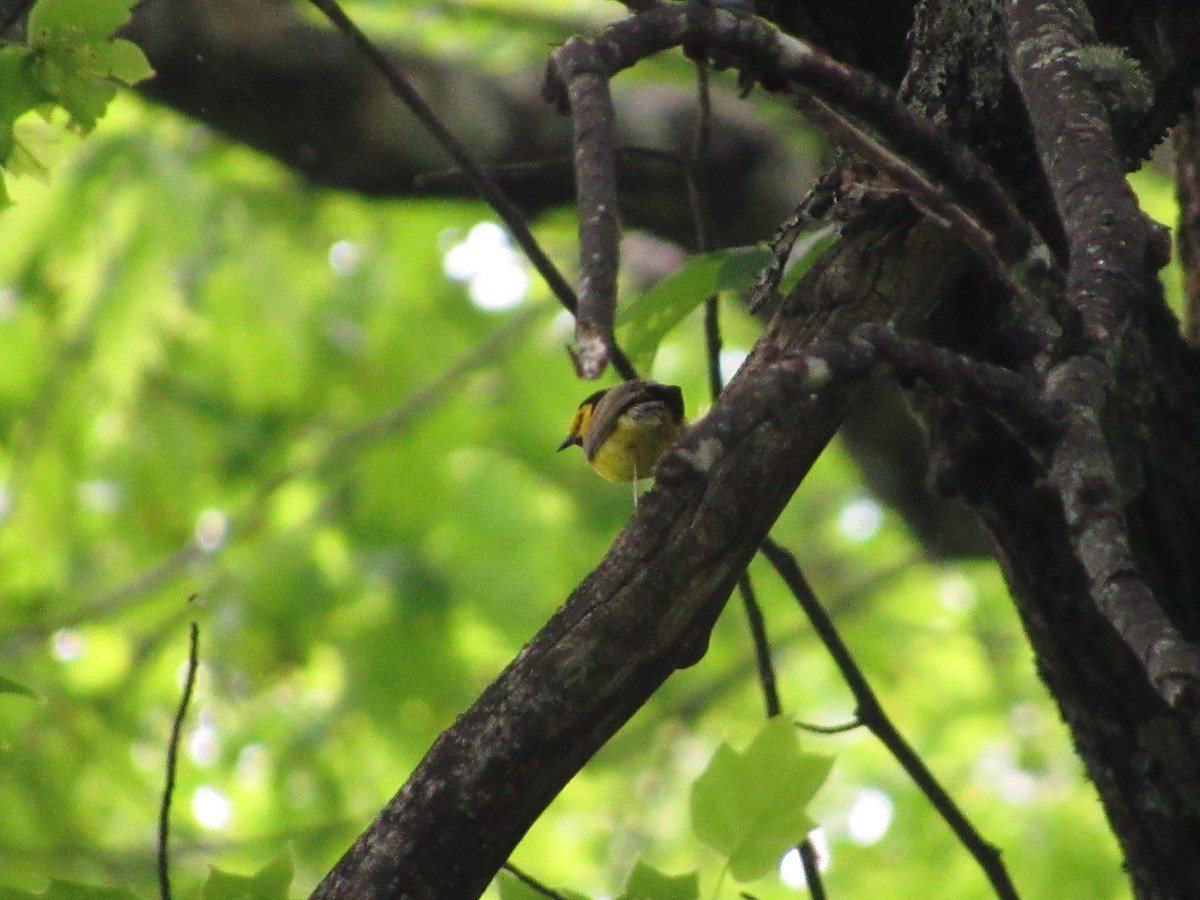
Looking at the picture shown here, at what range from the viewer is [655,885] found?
1655 millimetres

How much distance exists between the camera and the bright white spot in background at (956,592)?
6608 mm

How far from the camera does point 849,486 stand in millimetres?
7781

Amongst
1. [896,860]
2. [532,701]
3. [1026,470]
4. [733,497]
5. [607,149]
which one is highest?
[896,860]

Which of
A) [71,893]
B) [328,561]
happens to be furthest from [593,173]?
[328,561]

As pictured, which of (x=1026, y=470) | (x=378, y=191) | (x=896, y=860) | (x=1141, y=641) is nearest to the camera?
(x=1141, y=641)

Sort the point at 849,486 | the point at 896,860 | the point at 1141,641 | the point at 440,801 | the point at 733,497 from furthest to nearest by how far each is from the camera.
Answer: the point at 849,486, the point at 896,860, the point at 733,497, the point at 440,801, the point at 1141,641

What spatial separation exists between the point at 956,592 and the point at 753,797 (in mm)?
5912

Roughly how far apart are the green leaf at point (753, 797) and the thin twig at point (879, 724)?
423mm

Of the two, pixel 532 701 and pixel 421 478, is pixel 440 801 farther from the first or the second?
pixel 421 478

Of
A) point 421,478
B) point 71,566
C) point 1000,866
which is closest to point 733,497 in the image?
point 1000,866

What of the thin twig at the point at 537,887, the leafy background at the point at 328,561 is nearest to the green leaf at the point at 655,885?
the thin twig at the point at 537,887

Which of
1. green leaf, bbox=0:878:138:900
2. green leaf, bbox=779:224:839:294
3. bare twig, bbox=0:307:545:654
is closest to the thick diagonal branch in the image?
green leaf, bbox=779:224:839:294

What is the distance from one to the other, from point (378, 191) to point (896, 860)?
11.4 feet

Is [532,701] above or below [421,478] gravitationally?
below
